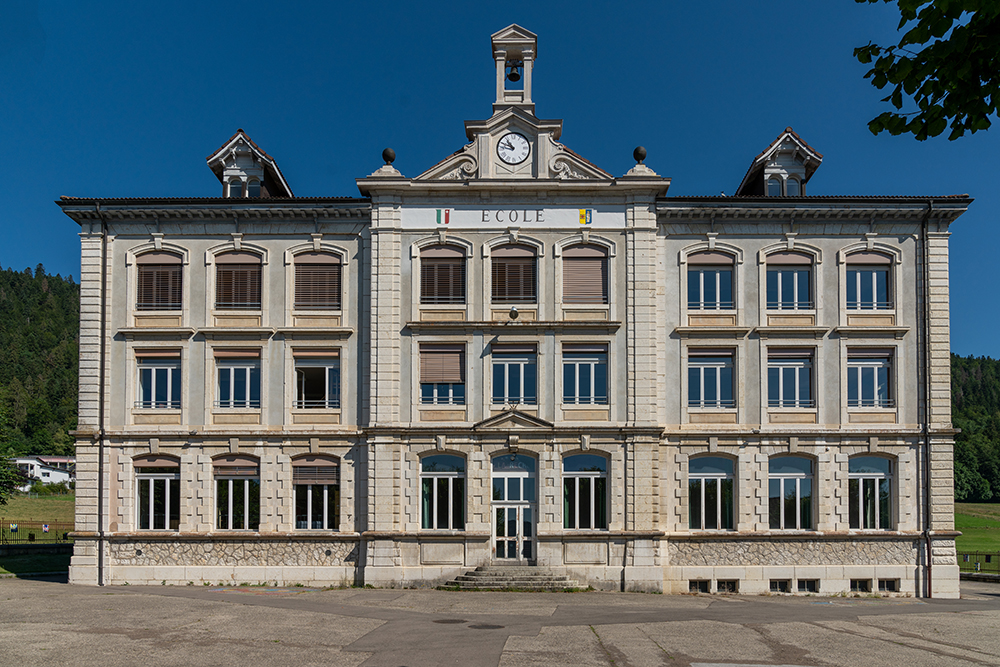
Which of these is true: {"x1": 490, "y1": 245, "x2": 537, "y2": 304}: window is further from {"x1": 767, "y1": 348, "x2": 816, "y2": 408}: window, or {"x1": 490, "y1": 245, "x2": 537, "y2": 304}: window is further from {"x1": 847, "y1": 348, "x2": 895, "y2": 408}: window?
{"x1": 847, "y1": 348, "x2": 895, "y2": 408}: window

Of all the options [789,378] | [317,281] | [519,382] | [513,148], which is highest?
[513,148]

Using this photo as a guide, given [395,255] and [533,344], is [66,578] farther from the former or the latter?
[533,344]

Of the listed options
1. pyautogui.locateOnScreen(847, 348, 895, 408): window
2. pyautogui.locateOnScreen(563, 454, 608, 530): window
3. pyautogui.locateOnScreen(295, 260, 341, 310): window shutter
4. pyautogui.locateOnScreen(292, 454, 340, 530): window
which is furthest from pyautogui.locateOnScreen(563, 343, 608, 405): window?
pyautogui.locateOnScreen(847, 348, 895, 408): window

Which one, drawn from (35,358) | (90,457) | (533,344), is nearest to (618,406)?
(533,344)

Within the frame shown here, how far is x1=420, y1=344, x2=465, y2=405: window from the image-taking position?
2756 centimetres

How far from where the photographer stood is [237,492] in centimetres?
2773

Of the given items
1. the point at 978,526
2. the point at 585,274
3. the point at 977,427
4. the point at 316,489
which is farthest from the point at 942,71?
the point at 977,427

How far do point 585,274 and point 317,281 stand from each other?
899 centimetres

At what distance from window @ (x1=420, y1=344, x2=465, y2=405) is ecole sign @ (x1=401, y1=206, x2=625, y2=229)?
4116 mm

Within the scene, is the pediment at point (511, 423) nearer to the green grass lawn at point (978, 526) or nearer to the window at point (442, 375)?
the window at point (442, 375)

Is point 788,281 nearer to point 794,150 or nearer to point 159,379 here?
point 794,150

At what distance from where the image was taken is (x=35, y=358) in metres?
161

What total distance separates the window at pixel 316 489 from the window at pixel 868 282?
18.2m

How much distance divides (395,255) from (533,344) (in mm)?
5445
